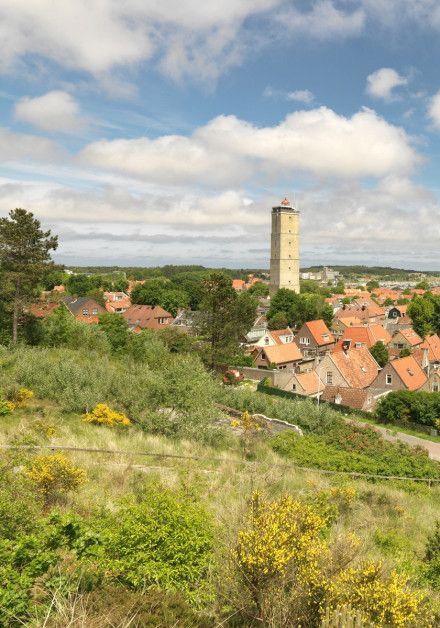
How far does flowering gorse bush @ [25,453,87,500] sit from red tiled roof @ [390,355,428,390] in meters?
34.6

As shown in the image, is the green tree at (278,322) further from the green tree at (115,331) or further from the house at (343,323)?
the green tree at (115,331)

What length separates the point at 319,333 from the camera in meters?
58.1

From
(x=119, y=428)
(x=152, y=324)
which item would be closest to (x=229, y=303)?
(x=119, y=428)

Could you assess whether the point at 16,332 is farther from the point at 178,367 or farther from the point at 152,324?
the point at 152,324

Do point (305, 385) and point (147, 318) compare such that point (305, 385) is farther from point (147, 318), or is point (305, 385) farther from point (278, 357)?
point (147, 318)

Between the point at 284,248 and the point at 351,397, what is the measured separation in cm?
6205

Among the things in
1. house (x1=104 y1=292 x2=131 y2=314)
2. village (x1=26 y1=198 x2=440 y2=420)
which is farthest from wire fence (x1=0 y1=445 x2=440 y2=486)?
house (x1=104 y1=292 x2=131 y2=314)

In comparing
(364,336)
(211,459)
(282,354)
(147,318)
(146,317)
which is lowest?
(282,354)

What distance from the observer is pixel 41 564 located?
4914mm

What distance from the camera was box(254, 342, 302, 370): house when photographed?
159 ft

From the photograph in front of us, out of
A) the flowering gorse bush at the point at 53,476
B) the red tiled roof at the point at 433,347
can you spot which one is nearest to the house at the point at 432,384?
the red tiled roof at the point at 433,347

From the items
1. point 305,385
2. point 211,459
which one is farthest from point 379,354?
point 211,459

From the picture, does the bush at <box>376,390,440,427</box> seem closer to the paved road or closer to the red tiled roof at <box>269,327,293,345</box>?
the paved road

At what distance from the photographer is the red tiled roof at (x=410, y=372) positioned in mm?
37625
